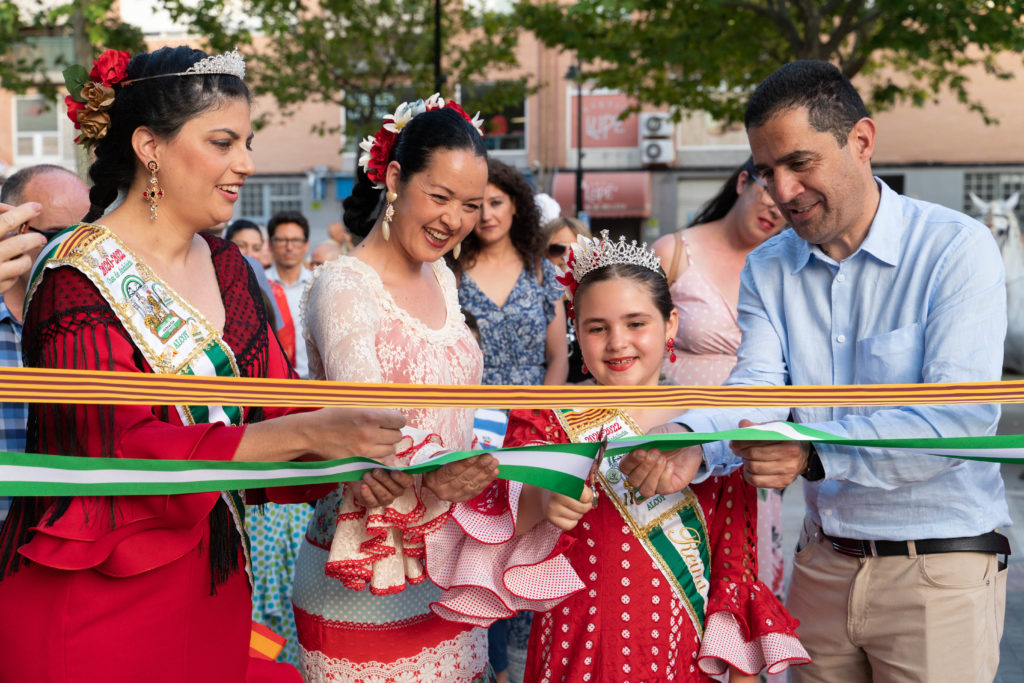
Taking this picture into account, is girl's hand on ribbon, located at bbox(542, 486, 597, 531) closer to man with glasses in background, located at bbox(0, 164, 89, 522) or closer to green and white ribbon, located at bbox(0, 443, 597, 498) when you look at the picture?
green and white ribbon, located at bbox(0, 443, 597, 498)

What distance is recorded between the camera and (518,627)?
13.0ft

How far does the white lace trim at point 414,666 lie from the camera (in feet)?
8.18

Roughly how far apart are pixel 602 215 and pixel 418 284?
23.0 m

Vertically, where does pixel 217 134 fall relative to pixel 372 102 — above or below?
below

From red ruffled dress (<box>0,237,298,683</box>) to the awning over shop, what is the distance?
2325 centimetres

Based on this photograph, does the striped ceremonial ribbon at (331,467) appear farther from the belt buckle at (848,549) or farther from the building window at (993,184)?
the building window at (993,184)

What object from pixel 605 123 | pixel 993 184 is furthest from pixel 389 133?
pixel 993 184

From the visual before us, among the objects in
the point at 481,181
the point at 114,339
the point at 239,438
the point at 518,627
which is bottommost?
the point at 518,627

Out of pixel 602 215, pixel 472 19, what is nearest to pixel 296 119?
pixel 602 215

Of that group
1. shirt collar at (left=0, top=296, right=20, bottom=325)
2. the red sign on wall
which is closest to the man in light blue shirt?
shirt collar at (left=0, top=296, right=20, bottom=325)

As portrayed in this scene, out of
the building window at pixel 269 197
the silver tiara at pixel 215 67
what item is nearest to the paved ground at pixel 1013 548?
the silver tiara at pixel 215 67

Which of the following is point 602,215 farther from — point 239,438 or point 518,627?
point 239,438

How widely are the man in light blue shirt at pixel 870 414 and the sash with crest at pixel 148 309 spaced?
0.98 meters

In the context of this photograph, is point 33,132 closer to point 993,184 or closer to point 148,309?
point 993,184
